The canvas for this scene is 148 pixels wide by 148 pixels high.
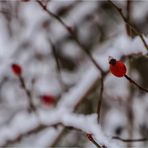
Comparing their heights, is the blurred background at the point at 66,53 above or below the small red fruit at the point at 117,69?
above

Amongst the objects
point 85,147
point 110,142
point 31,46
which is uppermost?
point 31,46

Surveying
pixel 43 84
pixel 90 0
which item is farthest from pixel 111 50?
pixel 43 84

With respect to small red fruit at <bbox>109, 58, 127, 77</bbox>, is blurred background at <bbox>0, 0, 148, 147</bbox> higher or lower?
higher

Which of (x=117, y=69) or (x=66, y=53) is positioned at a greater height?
(x=66, y=53)

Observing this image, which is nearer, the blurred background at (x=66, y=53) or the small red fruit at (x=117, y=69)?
the small red fruit at (x=117, y=69)

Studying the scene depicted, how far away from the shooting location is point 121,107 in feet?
11.5

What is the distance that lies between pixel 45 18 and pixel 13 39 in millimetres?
382

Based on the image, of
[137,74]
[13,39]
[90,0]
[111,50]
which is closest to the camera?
[111,50]

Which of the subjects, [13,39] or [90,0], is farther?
[13,39]

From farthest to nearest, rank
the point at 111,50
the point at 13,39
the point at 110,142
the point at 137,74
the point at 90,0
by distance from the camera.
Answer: the point at 13,39 → the point at 90,0 → the point at 137,74 → the point at 111,50 → the point at 110,142

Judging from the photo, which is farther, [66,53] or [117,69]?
[66,53]

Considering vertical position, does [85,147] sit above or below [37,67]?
below

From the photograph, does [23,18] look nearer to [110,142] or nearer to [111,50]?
[111,50]

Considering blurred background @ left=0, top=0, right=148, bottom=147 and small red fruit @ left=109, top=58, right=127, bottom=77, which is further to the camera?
blurred background @ left=0, top=0, right=148, bottom=147
